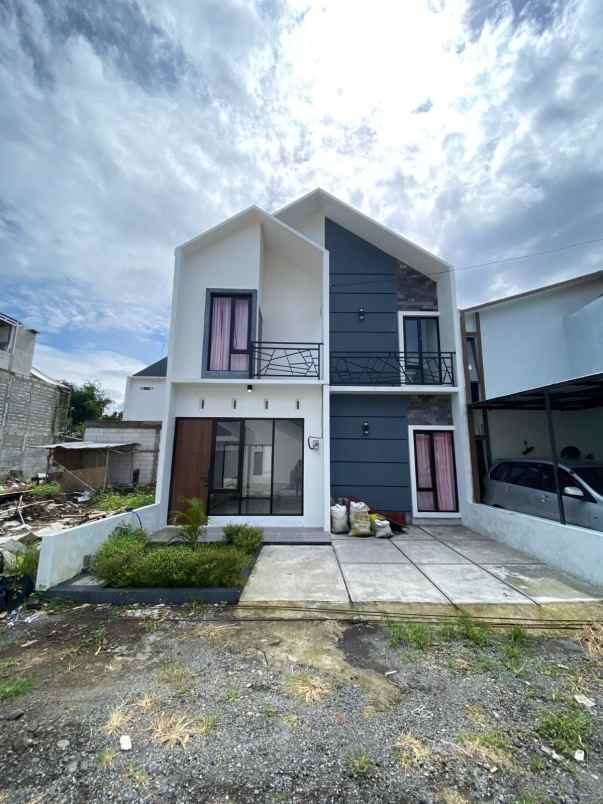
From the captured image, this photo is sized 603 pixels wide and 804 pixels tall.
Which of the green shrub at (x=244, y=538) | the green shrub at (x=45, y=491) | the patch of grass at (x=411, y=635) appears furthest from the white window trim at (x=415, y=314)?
the green shrub at (x=45, y=491)

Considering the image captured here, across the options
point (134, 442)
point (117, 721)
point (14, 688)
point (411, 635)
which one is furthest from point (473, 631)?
point (134, 442)

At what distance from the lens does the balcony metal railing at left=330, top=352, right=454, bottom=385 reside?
763 centimetres

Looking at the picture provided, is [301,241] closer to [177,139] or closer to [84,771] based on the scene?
[177,139]

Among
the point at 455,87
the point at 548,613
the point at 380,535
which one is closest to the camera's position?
the point at 548,613

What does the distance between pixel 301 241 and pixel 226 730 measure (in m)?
8.04

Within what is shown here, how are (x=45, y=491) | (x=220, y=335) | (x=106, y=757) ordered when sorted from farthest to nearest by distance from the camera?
(x=45, y=491)
(x=220, y=335)
(x=106, y=757)

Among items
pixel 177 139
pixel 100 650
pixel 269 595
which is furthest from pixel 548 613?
pixel 177 139

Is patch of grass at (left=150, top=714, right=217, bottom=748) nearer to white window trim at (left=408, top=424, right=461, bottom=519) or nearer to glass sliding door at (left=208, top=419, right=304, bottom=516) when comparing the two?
glass sliding door at (left=208, top=419, right=304, bottom=516)

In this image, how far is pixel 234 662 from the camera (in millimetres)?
2631

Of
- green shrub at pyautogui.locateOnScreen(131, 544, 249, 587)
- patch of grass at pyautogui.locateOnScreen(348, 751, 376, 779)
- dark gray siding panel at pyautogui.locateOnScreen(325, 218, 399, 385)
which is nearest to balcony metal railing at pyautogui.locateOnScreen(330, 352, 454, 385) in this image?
dark gray siding panel at pyautogui.locateOnScreen(325, 218, 399, 385)

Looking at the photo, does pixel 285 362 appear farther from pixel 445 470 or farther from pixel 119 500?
pixel 119 500

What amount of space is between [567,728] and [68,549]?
506 cm

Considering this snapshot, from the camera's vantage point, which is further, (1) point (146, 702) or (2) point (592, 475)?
(2) point (592, 475)

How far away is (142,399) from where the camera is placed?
41.7ft
